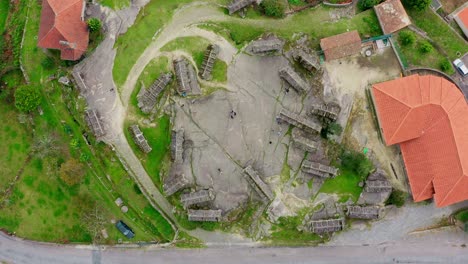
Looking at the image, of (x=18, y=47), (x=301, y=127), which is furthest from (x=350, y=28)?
(x=18, y=47)

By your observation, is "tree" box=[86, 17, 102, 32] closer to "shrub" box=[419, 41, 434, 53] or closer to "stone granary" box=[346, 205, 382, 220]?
"stone granary" box=[346, 205, 382, 220]

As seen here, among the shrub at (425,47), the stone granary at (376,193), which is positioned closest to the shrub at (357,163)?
the stone granary at (376,193)

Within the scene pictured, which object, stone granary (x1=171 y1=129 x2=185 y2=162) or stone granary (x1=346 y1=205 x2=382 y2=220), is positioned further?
stone granary (x1=346 y1=205 x2=382 y2=220)

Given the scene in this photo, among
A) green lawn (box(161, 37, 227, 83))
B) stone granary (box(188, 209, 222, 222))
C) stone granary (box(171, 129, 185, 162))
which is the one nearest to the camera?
stone granary (box(188, 209, 222, 222))

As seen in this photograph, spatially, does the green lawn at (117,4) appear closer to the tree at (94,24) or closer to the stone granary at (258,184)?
the tree at (94,24)

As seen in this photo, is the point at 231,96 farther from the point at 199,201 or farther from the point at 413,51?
the point at 413,51

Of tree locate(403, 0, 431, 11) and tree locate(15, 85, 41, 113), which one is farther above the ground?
tree locate(403, 0, 431, 11)

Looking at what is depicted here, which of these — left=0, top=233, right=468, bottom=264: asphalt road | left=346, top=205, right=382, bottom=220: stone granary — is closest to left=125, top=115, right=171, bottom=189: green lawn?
left=0, top=233, right=468, bottom=264: asphalt road
